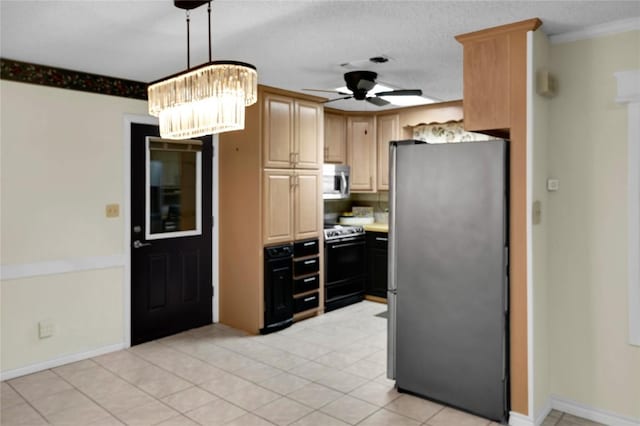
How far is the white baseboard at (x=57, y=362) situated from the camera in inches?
138

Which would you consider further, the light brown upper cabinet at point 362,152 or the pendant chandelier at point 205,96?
the light brown upper cabinet at point 362,152

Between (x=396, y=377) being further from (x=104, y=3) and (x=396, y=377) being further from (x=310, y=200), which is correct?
(x=104, y=3)

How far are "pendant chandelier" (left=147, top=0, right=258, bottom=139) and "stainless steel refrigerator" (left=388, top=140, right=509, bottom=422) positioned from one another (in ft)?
4.51

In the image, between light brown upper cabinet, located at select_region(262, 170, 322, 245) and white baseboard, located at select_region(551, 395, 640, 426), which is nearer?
white baseboard, located at select_region(551, 395, 640, 426)

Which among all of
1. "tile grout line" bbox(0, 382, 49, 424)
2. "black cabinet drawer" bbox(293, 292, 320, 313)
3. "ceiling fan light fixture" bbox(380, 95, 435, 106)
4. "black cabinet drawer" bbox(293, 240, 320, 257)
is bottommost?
"tile grout line" bbox(0, 382, 49, 424)

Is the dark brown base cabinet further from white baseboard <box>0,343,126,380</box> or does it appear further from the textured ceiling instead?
white baseboard <box>0,343,126,380</box>

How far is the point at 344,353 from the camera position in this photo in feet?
13.2

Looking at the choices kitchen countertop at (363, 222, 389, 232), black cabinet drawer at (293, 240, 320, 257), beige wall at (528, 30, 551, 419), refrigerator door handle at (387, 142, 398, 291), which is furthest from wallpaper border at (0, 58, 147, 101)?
beige wall at (528, 30, 551, 419)

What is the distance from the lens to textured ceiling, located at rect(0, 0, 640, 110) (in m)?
2.48

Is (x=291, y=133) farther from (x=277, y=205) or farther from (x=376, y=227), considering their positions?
(x=376, y=227)

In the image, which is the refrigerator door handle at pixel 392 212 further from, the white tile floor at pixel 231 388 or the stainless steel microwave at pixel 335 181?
the stainless steel microwave at pixel 335 181

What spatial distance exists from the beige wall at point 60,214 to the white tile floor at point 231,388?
295 mm

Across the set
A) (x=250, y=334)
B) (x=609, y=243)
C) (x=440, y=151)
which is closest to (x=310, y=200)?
(x=250, y=334)

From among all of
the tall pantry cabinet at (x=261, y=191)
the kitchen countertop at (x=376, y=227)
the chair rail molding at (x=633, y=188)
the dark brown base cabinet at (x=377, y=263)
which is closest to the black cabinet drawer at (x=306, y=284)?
the tall pantry cabinet at (x=261, y=191)
